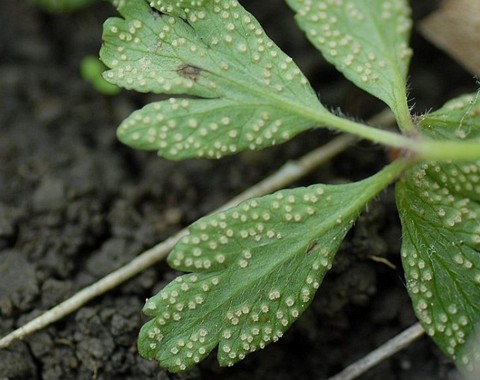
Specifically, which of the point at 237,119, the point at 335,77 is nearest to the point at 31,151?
the point at 237,119

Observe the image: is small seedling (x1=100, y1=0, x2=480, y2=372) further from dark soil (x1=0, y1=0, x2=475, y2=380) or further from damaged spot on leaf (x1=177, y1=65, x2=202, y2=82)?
dark soil (x1=0, y1=0, x2=475, y2=380)

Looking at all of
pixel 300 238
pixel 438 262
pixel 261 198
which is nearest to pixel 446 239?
pixel 438 262

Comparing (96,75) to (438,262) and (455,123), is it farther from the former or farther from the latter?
(438,262)

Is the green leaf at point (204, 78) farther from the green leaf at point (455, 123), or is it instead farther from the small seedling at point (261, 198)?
the green leaf at point (455, 123)

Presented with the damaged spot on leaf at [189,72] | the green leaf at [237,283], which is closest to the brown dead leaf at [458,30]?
the green leaf at [237,283]

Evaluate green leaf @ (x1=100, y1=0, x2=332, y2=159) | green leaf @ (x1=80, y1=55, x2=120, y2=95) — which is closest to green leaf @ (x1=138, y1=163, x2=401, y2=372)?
green leaf @ (x1=100, y1=0, x2=332, y2=159)

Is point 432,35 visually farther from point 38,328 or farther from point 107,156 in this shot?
point 38,328
